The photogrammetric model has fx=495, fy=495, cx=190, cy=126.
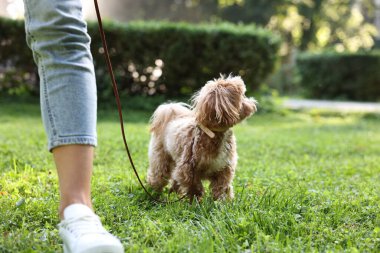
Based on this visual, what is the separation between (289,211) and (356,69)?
19.1 m

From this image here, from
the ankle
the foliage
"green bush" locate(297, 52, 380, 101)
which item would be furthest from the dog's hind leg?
the foliage

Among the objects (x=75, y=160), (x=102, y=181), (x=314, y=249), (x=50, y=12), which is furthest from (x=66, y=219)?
(x=102, y=181)

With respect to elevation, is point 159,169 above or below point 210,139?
below

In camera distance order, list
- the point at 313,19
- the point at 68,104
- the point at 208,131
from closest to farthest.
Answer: the point at 68,104 < the point at 208,131 < the point at 313,19

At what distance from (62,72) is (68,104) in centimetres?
14

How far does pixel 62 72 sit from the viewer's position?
2092mm

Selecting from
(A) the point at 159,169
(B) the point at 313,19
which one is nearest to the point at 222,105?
(A) the point at 159,169

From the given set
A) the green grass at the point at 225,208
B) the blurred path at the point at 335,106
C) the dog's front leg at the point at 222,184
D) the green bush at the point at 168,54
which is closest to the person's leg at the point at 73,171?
the green grass at the point at 225,208

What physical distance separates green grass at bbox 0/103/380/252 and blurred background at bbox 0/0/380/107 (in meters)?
1.77

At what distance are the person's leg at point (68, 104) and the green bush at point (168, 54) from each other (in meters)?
9.62

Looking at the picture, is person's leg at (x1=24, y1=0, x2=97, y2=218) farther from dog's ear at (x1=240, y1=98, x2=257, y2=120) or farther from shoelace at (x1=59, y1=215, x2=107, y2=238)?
dog's ear at (x1=240, y1=98, x2=257, y2=120)

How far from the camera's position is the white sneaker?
189 cm

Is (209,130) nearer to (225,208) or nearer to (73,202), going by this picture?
(225,208)

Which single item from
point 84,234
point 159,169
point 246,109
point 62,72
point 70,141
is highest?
point 62,72
